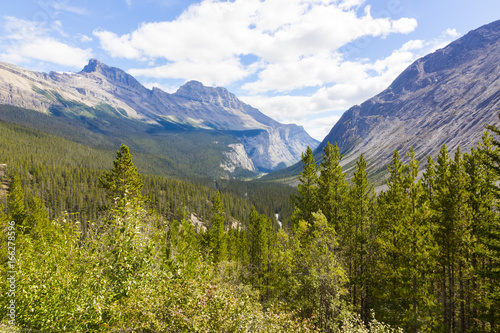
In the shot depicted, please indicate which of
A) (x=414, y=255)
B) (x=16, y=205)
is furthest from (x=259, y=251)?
(x=16, y=205)

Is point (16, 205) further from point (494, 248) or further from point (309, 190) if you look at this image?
point (494, 248)

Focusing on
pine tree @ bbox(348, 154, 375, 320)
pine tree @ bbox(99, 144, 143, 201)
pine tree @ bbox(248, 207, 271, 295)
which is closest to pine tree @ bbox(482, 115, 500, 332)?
pine tree @ bbox(348, 154, 375, 320)

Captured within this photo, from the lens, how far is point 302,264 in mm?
23375

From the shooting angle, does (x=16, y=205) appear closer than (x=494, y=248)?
No

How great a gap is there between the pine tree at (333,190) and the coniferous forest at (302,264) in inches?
5.4

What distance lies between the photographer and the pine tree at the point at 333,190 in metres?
29.8

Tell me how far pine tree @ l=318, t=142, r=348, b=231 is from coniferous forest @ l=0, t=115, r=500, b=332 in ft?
0.45

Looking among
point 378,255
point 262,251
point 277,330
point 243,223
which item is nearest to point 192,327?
point 277,330

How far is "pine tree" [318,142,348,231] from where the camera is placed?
97.9 ft

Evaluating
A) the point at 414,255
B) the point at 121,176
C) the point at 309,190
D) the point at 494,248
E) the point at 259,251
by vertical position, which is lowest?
the point at 259,251

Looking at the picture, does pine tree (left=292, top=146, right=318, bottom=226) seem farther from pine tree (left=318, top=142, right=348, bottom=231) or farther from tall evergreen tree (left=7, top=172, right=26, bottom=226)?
tall evergreen tree (left=7, top=172, right=26, bottom=226)

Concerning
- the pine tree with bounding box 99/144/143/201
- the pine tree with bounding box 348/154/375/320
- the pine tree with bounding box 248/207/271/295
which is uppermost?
the pine tree with bounding box 99/144/143/201

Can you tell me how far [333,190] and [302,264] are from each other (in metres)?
10.5

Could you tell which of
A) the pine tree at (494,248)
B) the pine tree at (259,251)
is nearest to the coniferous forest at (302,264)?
the pine tree at (494,248)
